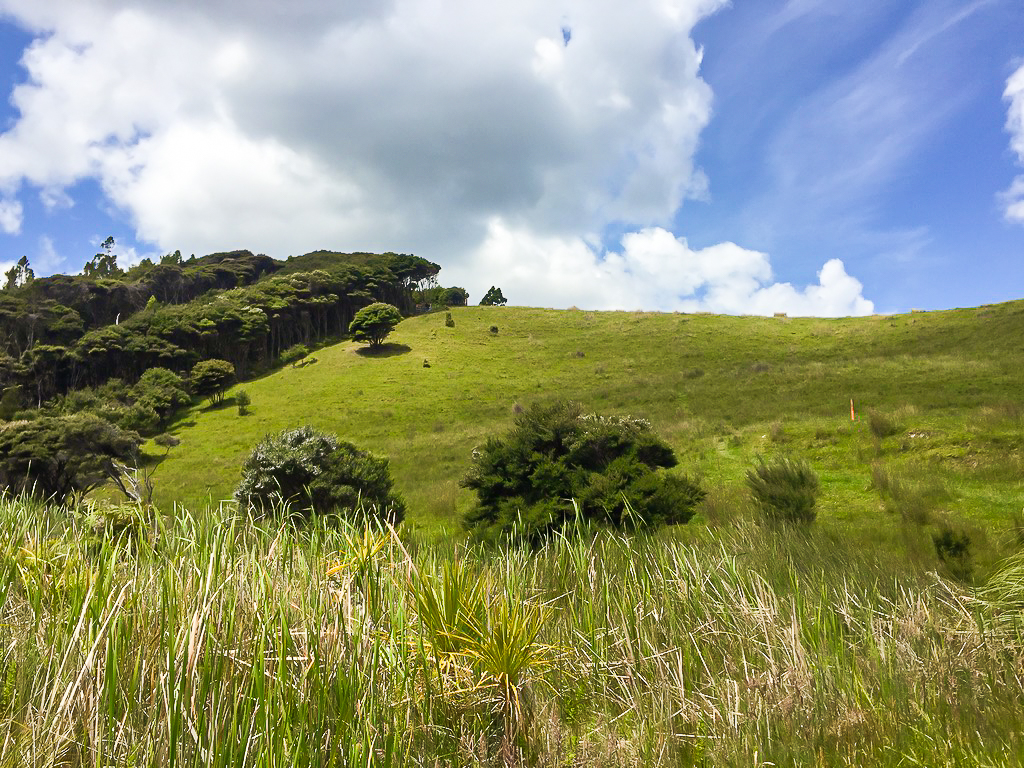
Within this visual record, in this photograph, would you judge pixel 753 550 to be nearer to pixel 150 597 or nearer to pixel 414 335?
pixel 150 597

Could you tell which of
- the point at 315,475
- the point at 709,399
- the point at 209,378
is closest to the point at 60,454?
the point at 315,475

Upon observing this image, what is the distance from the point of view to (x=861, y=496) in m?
13.4

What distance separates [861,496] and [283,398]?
4402cm

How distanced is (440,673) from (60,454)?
27.3 m

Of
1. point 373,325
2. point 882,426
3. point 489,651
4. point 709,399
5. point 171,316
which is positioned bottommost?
point 489,651

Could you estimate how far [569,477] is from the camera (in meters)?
12.0

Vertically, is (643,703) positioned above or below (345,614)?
below

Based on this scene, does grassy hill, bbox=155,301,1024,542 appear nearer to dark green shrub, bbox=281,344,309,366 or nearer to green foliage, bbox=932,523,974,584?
green foliage, bbox=932,523,974,584

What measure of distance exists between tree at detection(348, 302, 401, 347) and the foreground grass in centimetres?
5813

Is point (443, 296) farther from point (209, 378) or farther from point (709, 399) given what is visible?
point (709, 399)

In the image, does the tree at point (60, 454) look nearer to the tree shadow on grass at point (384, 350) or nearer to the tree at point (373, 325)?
the tree shadow on grass at point (384, 350)

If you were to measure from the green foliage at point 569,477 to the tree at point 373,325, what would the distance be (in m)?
49.7

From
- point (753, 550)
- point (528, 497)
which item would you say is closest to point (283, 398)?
point (528, 497)

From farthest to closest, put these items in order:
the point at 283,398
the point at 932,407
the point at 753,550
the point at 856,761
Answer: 1. the point at 283,398
2. the point at 932,407
3. the point at 753,550
4. the point at 856,761
